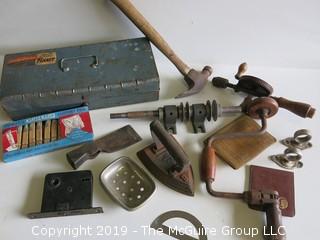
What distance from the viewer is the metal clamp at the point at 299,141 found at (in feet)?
2.77

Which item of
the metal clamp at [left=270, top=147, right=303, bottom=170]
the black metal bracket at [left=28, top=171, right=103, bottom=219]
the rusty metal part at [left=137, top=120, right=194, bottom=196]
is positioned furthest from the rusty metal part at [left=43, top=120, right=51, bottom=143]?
the metal clamp at [left=270, top=147, right=303, bottom=170]

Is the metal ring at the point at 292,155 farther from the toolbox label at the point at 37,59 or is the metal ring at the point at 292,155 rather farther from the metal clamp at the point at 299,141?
the toolbox label at the point at 37,59

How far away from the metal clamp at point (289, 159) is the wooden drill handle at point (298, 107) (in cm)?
11

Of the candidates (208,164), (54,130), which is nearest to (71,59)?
(54,130)

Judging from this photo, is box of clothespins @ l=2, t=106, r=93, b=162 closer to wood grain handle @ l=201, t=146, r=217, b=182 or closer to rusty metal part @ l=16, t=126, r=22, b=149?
rusty metal part @ l=16, t=126, r=22, b=149

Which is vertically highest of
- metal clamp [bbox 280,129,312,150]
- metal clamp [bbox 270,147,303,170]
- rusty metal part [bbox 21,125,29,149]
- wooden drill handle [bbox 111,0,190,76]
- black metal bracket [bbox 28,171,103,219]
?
wooden drill handle [bbox 111,0,190,76]

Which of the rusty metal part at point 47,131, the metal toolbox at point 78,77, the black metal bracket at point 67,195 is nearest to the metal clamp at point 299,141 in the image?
the metal toolbox at point 78,77

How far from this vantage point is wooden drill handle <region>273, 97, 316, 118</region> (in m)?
0.86

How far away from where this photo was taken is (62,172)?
0.80 metres

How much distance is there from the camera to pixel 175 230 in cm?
73

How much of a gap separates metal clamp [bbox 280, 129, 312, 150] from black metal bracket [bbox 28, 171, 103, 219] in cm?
54

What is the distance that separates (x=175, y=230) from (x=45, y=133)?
17.1 inches

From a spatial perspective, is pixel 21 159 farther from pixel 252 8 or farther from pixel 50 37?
pixel 252 8

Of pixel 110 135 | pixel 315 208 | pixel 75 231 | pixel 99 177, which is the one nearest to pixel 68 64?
pixel 110 135
